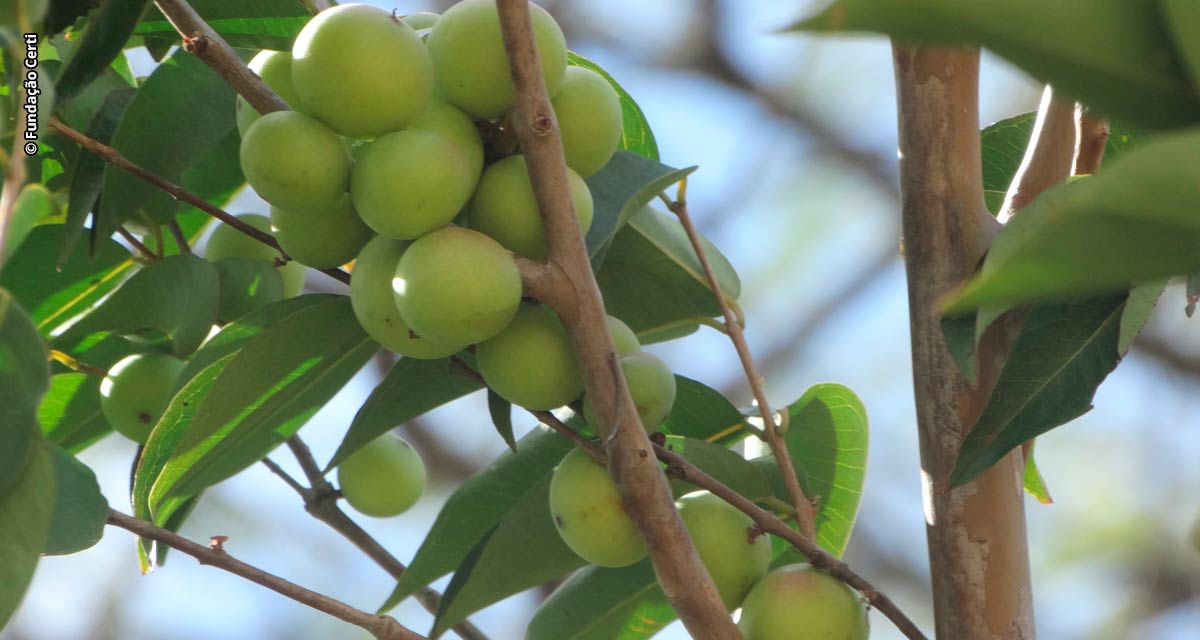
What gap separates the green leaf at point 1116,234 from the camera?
0.75 feet

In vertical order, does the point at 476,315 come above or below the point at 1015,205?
below

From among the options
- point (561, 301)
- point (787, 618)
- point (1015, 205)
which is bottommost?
point (787, 618)

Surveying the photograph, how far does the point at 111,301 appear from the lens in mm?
729

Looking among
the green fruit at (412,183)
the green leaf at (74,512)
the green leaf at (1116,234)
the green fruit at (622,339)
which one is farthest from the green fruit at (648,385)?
the green leaf at (1116,234)

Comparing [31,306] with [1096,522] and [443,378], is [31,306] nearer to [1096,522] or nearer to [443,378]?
[443,378]

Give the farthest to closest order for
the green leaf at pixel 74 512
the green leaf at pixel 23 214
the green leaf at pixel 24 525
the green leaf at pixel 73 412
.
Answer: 1. the green leaf at pixel 73 412
2. the green leaf at pixel 74 512
3. the green leaf at pixel 24 525
4. the green leaf at pixel 23 214

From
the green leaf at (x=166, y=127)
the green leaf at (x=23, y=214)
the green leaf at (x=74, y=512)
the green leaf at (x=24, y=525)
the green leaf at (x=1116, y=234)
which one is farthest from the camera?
the green leaf at (x=166, y=127)

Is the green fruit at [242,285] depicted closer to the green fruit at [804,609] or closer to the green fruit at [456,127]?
the green fruit at [456,127]

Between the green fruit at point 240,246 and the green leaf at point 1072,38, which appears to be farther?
the green fruit at point 240,246

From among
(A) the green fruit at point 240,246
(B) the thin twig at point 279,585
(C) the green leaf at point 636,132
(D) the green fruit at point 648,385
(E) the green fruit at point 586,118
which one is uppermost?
(C) the green leaf at point 636,132

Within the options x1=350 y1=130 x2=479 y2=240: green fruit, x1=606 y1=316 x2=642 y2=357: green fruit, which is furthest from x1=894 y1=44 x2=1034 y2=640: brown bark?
x1=350 y1=130 x2=479 y2=240: green fruit

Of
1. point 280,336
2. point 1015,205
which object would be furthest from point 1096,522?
point 280,336

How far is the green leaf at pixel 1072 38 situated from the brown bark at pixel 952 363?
33cm

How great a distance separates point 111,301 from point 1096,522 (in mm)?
3127
